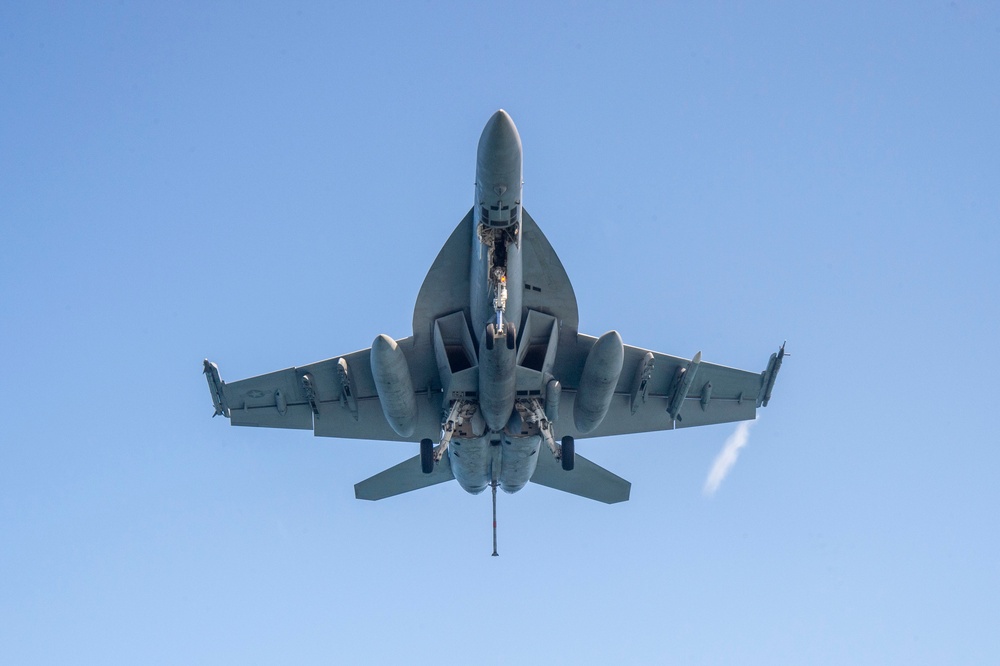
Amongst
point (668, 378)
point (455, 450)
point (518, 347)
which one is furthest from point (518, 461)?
point (668, 378)

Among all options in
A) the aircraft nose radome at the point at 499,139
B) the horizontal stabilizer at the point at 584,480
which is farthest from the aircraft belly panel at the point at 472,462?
the aircraft nose radome at the point at 499,139

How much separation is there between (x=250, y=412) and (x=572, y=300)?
8.46 meters

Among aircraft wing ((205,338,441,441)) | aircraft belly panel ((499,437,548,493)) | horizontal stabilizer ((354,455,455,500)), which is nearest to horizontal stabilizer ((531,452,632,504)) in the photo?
aircraft belly panel ((499,437,548,493))

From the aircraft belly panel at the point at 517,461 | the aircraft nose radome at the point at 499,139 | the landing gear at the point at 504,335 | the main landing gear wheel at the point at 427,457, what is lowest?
the main landing gear wheel at the point at 427,457

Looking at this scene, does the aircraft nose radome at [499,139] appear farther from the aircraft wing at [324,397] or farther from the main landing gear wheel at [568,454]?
the main landing gear wheel at [568,454]

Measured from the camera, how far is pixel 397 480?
24.1 meters

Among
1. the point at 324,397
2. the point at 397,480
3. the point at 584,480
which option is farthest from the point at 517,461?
the point at 324,397

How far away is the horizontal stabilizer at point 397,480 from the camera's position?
2403 centimetres

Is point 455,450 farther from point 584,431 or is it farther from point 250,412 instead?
point 250,412

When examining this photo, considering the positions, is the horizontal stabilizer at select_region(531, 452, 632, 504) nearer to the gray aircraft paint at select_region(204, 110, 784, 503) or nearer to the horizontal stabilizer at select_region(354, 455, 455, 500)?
the gray aircraft paint at select_region(204, 110, 784, 503)

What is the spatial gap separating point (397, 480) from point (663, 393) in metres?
7.15

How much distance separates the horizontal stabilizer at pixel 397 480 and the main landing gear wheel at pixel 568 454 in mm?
3940

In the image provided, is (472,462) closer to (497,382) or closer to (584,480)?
(497,382)

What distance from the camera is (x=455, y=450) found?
22.0 meters
